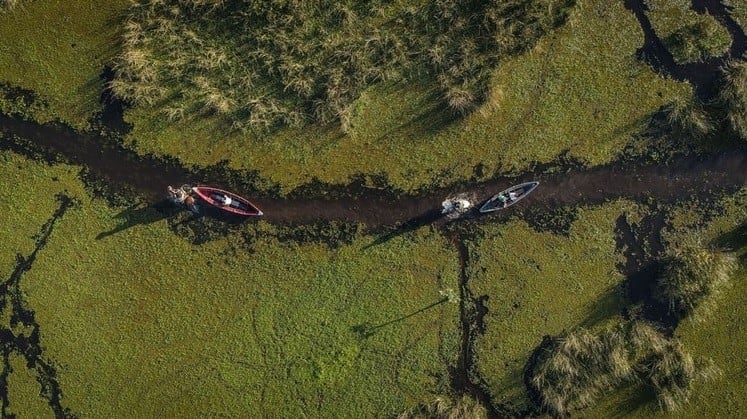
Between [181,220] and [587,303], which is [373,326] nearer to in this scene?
[587,303]

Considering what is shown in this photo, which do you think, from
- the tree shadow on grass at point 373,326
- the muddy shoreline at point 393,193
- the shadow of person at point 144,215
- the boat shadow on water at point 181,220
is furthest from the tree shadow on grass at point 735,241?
the shadow of person at point 144,215

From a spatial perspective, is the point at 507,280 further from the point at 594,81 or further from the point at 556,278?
the point at 594,81

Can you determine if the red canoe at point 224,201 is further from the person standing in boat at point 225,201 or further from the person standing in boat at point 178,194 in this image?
the person standing in boat at point 178,194

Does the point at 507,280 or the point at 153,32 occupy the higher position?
the point at 153,32

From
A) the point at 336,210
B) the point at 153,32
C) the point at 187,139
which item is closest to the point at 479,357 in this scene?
the point at 336,210

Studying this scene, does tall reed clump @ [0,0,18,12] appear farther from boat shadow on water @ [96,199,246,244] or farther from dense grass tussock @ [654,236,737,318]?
dense grass tussock @ [654,236,737,318]

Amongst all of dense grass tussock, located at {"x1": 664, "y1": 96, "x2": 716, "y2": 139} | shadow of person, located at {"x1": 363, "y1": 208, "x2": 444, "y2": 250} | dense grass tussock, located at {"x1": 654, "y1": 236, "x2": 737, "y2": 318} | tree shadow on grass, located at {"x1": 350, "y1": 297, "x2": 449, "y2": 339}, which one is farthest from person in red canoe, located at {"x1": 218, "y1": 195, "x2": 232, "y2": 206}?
dense grass tussock, located at {"x1": 664, "y1": 96, "x2": 716, "y2": 139}

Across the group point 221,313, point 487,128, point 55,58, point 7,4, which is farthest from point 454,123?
point 7,4
